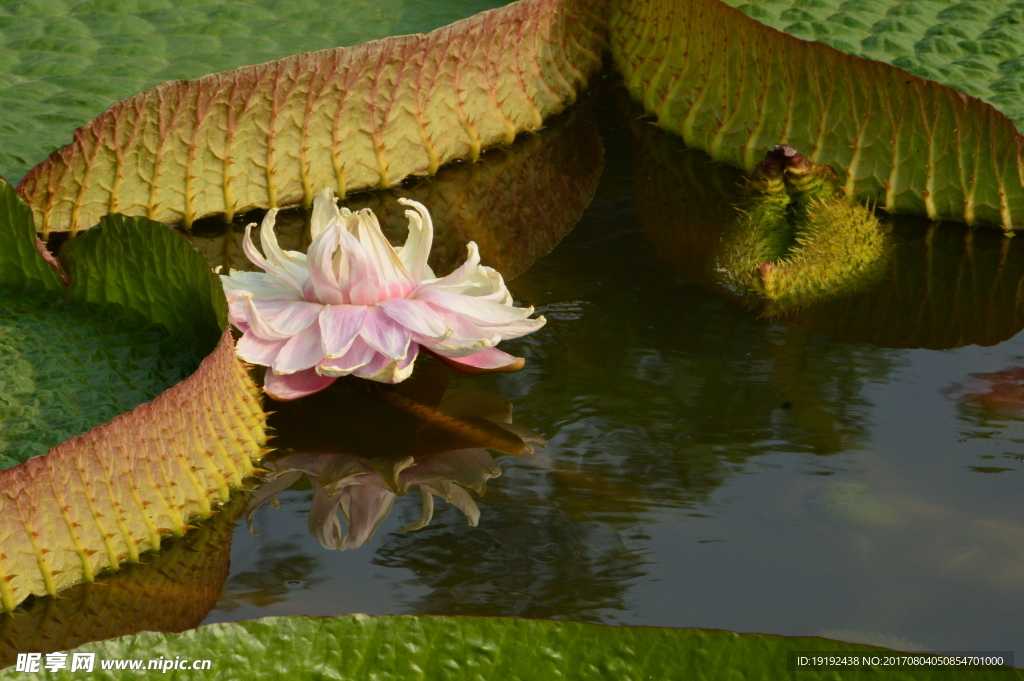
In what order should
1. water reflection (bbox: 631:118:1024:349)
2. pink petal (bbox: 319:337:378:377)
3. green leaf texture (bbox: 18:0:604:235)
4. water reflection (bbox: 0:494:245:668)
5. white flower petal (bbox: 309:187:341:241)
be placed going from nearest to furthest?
1. water reflection (bbox: 0:494:245:668)
2. pink petal (bbox: 319:337:378:377)
3. white flower petal (bbox: 309:187:341:241)
4. water reflection (bbox: 631:118:1024:349)
5. green leaf texture (bbox: 18:0:604:235)

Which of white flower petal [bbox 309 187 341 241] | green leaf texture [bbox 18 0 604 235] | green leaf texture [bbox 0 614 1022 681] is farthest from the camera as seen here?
green leaf texture [bbox 18 0 604 235]

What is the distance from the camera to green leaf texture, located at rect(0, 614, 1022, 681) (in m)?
0.65

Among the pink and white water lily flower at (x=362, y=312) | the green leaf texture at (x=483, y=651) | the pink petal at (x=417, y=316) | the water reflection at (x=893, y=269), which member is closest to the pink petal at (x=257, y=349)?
the pink and white water lily flower at (x=362, y=312)

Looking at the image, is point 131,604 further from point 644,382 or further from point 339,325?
point 644,382

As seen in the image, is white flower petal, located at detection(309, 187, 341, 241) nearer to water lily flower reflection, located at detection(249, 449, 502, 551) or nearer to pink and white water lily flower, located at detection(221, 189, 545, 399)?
pink and white water lily flower, located at detection(221, 189, 545, 399)

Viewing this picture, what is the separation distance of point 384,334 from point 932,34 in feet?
3.31

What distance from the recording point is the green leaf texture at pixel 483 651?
65 centimetres

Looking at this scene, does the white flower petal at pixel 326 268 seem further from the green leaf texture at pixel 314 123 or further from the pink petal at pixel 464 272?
the green leaf texture at pixel 314 123

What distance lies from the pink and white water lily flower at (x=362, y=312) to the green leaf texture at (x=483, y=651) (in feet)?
1.19

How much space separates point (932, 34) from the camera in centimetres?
154

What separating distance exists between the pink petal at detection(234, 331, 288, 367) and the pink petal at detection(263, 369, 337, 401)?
0.6 inches

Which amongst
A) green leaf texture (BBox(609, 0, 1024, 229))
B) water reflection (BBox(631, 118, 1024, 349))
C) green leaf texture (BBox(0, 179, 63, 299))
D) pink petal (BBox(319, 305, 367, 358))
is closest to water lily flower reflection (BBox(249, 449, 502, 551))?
pink petal (BBox(319, 305, 367, 358))

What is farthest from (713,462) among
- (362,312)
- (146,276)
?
(146,276)

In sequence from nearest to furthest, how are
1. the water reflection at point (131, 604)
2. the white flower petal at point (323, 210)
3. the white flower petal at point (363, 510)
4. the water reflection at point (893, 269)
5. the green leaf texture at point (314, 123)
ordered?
the water reflection at point (131, 604), the white flower petal at point (363, 510), the white flower petal at point (323, 210), the water reflection at point (893, 269), the green leaf texture at point (314, 123)
